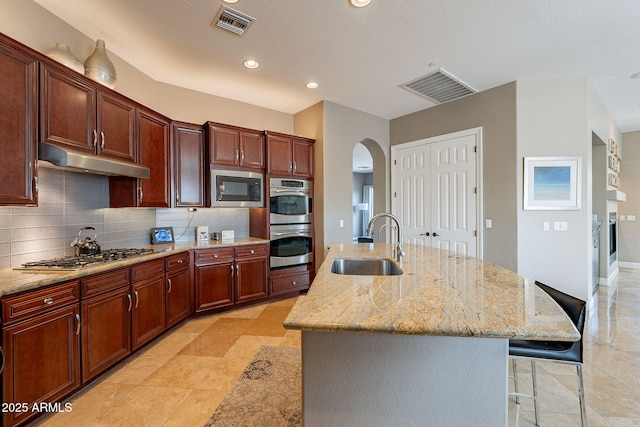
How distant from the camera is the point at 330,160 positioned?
421 cm

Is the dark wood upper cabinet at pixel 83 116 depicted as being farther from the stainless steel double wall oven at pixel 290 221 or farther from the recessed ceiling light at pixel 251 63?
the stainless steel double wall oven at pixel 290 221

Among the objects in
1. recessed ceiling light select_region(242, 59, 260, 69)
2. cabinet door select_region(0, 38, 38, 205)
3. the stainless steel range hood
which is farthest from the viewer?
recessed ceiling light select_region(242, 59, 260, 69)

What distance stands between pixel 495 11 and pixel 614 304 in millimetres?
4119

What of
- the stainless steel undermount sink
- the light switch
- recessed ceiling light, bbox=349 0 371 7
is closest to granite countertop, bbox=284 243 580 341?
the stainless steel undermount sink

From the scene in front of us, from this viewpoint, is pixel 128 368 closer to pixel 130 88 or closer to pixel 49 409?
pixel 49 409

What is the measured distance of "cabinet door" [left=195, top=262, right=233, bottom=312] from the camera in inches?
130

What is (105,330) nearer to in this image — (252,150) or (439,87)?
(252,150)

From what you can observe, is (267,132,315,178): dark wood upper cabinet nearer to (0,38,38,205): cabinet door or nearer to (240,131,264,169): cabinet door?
(240,131,264,169): cabinet door

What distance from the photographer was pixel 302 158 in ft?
13.8

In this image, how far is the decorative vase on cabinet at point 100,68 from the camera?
239 centimetres

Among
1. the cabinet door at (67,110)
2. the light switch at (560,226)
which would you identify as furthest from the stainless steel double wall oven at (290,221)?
the light switch at (560,226)

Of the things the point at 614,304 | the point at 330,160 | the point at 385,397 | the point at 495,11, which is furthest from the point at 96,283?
the point at 614,304

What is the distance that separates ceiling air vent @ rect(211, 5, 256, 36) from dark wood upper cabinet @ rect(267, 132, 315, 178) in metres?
1.52

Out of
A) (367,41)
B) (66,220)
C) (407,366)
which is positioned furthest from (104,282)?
(367,41)
